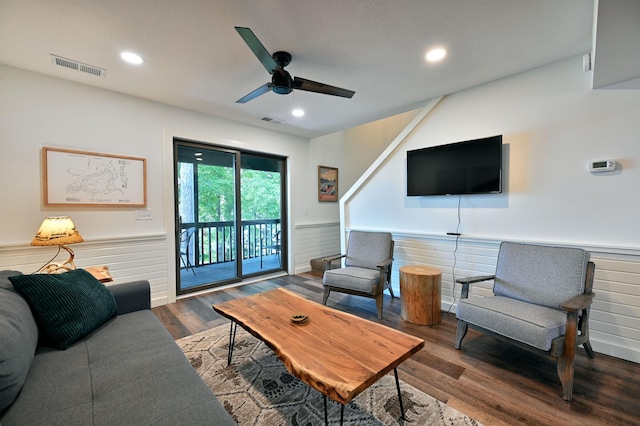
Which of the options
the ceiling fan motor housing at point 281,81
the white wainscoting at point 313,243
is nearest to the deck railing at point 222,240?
the white wainscoting at point 313,243

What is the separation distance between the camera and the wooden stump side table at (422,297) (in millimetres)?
2746

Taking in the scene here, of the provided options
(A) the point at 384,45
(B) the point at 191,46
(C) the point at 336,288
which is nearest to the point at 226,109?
(B) the point at 191,46

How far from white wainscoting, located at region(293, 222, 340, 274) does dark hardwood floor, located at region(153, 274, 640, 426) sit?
8.02 feet

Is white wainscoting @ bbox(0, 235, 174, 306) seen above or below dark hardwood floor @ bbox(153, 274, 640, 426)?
above

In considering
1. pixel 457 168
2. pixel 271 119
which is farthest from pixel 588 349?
A: pixel 271 119

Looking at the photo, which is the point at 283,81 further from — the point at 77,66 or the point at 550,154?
the point at 550,154

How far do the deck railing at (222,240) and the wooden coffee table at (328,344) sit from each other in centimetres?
256

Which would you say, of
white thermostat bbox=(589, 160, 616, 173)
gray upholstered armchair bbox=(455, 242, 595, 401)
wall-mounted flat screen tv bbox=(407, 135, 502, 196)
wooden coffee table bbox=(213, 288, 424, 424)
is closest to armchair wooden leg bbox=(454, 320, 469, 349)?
gray upholstered armchair bbox=(455, 242, 595, 401)

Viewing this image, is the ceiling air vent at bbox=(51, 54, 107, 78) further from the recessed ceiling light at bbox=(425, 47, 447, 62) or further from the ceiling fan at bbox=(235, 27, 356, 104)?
the recessed ceiling light at bbox=(425, 47, 447, 62)

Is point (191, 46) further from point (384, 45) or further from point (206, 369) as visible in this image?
point (206, 369)

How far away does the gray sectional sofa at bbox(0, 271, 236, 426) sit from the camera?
0.99m

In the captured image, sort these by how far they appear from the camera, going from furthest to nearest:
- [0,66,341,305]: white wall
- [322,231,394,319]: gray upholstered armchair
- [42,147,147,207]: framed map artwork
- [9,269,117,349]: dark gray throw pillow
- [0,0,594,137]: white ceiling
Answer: [322,231,394,319]: gray upholstered armchair, [42,147,147,207]: framed map artwork, [0,66,341,305]: white wall, [0,0,594,137]: white ceiling, [9,269,117,349]: dark gray throw pillow

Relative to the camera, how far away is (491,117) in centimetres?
288

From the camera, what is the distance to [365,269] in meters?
3.26
